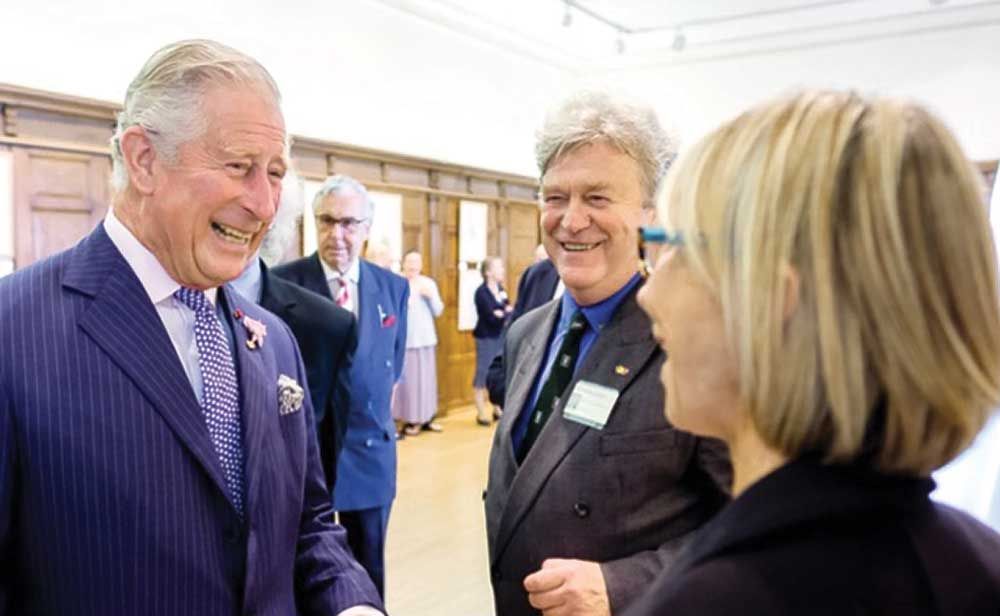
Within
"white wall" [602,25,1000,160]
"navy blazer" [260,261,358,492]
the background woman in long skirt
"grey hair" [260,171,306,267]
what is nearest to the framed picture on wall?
the background woman in long skirt

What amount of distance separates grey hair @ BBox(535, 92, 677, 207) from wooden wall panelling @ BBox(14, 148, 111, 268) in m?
4.43

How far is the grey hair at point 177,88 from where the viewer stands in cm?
129

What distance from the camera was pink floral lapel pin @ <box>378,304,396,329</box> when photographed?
3.39 m

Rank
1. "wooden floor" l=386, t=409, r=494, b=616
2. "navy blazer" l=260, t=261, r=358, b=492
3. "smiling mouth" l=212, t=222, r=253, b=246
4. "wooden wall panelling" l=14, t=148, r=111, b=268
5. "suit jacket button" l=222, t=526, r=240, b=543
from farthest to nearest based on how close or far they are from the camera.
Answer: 1. "wooden wall panelling" l=14, t=148, r=111, b=268
2. "wooden floor" l=386, t=409, r=494, b=616
3. "navy blazer" l=260, t=261, r=358, b=492
4. "smiling mouth" l=212, t=222, r=253, b=246
5. "suit jacket button" l=222, t=526, r=240, b=543

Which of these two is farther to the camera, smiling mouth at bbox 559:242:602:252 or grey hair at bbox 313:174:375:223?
grey hair at bbox 313:174:375:223

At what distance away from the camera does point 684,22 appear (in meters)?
8.76

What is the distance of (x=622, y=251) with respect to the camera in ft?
5.19

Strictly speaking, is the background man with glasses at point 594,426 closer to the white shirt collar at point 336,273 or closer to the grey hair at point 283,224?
the grey hair at point 283,224

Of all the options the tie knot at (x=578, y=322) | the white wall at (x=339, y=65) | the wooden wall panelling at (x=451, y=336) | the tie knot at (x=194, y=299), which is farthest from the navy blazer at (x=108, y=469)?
the wooden wall panelling at (x=451, y=336)

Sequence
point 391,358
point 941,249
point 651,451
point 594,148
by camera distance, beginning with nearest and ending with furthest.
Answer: point 941,249 → point 651,451 → point 594,148 → point 391,358

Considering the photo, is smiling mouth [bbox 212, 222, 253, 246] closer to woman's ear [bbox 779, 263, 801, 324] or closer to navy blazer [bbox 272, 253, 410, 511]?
woman's ear [bbox 779, 263, 801, 324]

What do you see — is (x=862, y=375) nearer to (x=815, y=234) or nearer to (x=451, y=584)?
(x=815, y=234)

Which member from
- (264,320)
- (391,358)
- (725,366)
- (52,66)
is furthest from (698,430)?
(52,66)

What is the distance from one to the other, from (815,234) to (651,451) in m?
0.76
